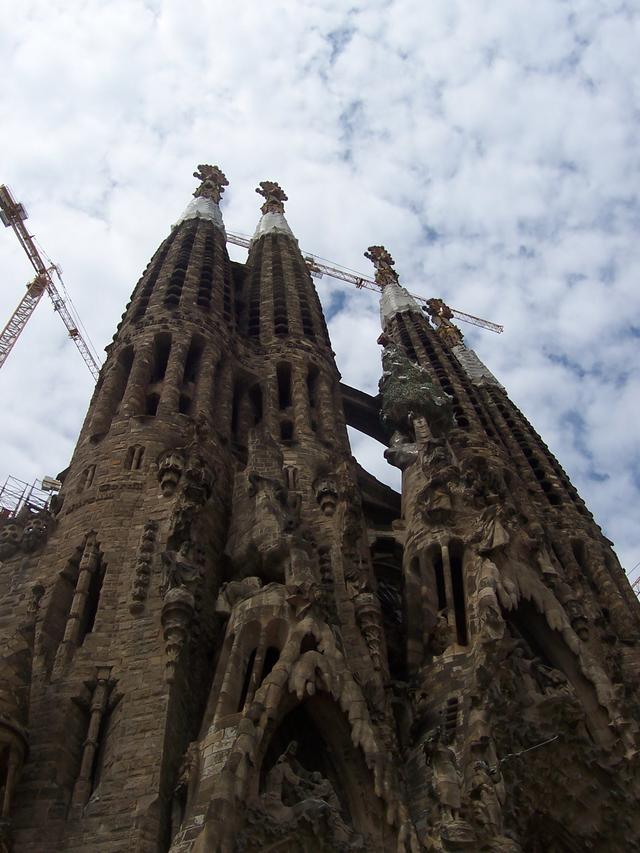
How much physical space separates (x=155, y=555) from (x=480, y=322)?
2697 inches

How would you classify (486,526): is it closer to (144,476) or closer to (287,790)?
(144,476)

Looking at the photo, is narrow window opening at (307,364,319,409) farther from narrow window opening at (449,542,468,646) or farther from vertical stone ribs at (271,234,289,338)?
narrow window opening at (449,542,468,646)

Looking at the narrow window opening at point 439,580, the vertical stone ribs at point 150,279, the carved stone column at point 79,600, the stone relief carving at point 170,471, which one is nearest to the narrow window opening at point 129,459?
the stone relief carving at point 170,471

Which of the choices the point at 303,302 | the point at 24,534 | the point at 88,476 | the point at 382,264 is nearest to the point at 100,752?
the point at 24,534

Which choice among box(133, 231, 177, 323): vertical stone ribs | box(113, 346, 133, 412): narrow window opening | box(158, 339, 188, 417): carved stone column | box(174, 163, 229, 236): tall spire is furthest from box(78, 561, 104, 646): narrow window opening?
box(174, 163, 229, 236): tall spire

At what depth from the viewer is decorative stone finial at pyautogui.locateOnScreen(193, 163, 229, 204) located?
1743 inches

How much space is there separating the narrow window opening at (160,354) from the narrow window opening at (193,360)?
0.62m

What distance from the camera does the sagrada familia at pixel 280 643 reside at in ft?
43.4

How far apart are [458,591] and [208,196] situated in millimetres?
28149

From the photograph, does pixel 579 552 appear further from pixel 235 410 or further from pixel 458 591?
pixel 235 410

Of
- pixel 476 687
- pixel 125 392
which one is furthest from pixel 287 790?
pixel 125 392

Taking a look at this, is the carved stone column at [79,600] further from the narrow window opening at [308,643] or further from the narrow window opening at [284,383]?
the narrow window opening at [284,383]

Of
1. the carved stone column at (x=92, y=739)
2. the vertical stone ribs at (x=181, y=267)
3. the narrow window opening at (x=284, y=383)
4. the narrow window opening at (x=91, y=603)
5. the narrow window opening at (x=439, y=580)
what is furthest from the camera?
the narrow window opening at (x=284, y=383)

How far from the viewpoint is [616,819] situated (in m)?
17.6
